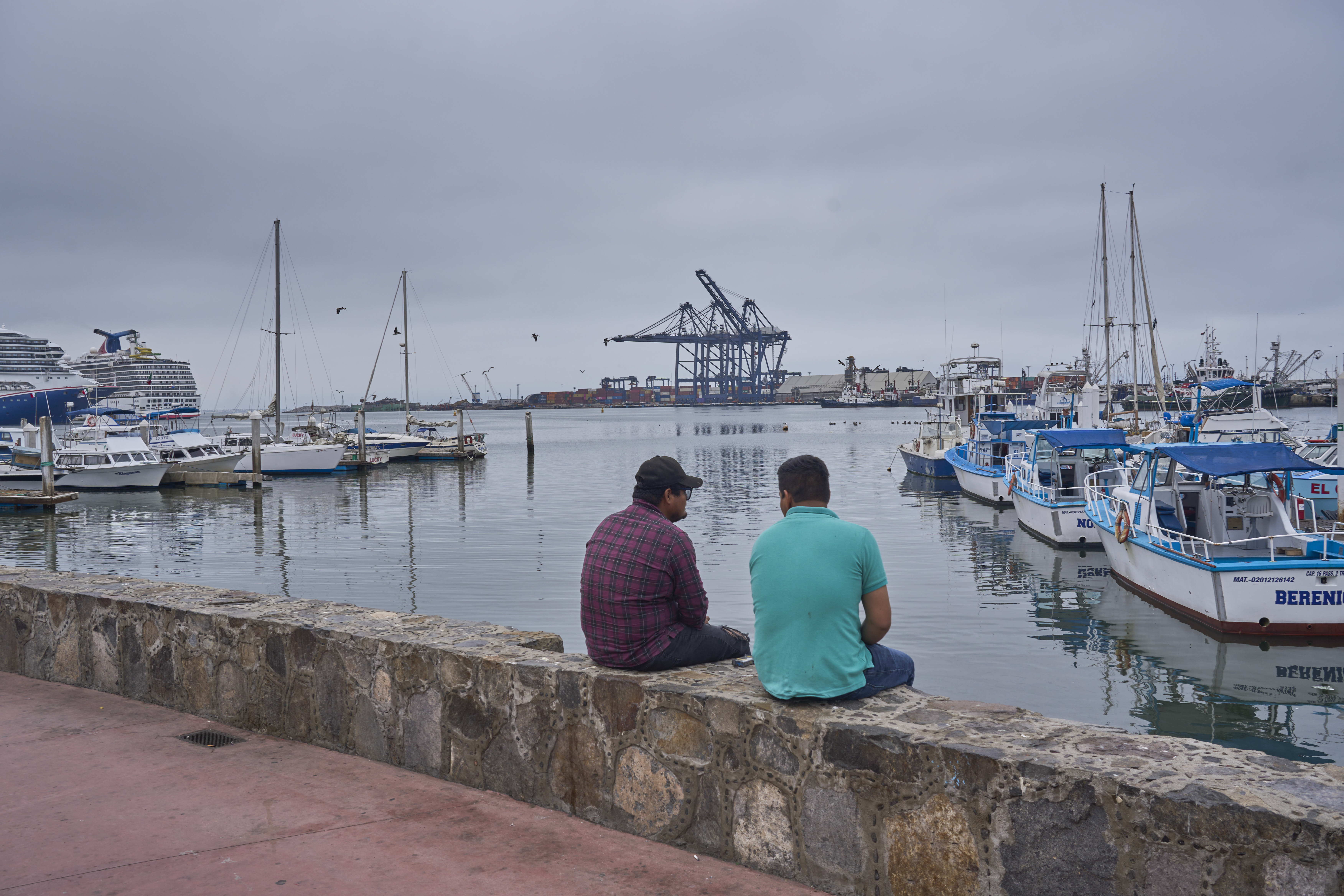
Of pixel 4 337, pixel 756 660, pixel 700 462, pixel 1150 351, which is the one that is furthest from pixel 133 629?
pixel 4 337

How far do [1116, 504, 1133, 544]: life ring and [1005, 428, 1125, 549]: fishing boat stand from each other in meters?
3.48

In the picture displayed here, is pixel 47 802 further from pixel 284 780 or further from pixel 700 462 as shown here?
pixel 700 462

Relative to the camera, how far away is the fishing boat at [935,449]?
37250 millimetres

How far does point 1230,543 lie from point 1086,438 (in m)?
9.41

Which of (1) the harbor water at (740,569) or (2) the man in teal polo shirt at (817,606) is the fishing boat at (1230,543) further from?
(2) the man in teal polo shirt at (817,606)

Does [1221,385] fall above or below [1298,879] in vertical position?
above

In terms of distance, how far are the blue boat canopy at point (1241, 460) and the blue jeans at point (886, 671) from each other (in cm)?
1047

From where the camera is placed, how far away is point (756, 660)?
3.18 metres

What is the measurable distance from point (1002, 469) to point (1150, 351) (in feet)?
58.8

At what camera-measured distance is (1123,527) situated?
47.4ft

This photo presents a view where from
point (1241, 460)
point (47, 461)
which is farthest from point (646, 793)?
point (47, 461)

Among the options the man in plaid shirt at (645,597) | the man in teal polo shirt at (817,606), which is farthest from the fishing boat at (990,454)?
the man in teal polo shirt at (817,606)

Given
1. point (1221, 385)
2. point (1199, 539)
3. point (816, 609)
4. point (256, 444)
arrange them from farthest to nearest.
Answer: point (256, 444), point (1221, 385), point (1199, 539), point (816, 609)

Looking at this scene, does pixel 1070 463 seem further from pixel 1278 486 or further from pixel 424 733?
pixel 424 733
